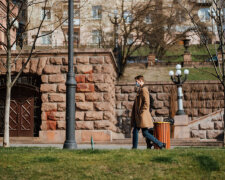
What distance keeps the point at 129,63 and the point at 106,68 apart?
17182 millimetres

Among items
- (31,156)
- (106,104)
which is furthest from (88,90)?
(31,156)

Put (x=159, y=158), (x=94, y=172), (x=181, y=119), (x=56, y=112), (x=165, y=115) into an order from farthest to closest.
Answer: (x=165, y=115) < (x=181, y=119) < (x=56, y=112) < (x=159, y=158) < (x=94, y=172)

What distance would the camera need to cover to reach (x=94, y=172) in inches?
294

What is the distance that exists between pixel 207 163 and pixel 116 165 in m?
1.69

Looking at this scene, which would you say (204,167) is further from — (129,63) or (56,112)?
(129,63)

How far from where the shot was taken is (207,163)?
26.1ft

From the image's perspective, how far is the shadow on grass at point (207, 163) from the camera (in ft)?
25.4

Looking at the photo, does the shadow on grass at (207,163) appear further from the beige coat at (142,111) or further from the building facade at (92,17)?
the building facade at (92,17)

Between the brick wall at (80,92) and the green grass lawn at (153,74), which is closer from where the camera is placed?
the brick wall at (80,92)

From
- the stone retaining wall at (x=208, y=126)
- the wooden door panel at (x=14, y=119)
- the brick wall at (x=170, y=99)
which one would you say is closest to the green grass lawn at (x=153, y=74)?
the brick wall at (x=170, y=99)

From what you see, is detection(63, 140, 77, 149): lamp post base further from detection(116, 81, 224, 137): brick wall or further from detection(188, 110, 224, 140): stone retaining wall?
detection(116, 81, 224, 137): brick wall

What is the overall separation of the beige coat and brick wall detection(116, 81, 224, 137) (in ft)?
37.1

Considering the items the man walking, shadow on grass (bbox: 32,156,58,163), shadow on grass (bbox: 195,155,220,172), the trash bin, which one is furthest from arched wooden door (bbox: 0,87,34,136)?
shadow on grass (bbox: 195,155,220,172)

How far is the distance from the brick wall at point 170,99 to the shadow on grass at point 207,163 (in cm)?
1423
